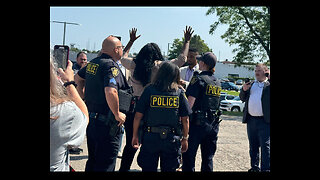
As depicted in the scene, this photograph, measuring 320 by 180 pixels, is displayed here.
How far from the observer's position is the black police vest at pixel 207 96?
463 cm

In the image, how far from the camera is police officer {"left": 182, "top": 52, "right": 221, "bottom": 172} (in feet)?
15.1

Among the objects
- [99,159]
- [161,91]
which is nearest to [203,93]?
[161,91]

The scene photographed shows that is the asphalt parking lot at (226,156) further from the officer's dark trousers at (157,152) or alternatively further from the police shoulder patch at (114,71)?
the police shoulder patch at (114,71)

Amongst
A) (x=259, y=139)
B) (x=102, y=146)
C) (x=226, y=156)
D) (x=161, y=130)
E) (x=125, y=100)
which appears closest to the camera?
(x=161, y=130)

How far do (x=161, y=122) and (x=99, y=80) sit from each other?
0.95 metres

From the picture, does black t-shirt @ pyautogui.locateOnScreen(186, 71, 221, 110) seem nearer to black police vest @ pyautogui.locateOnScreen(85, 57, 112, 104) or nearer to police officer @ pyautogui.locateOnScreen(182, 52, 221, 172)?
police officer @ pyautogui.locateOnScreen(182, 52, 221, 172)

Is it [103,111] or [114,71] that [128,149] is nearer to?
[103,111]

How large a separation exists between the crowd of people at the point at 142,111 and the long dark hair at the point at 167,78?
1 centimetres

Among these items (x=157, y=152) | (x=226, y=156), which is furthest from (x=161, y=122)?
(x=226, y=156)

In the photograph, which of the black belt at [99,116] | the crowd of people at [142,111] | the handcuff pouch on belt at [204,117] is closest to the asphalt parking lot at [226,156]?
the crowd of people at [142,111]

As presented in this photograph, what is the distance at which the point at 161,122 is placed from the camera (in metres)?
3.68

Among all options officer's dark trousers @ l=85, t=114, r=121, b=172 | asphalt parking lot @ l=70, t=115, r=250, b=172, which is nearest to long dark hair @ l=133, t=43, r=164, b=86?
officer's dark trousers @ l=85, t=114, r=121, b=172
